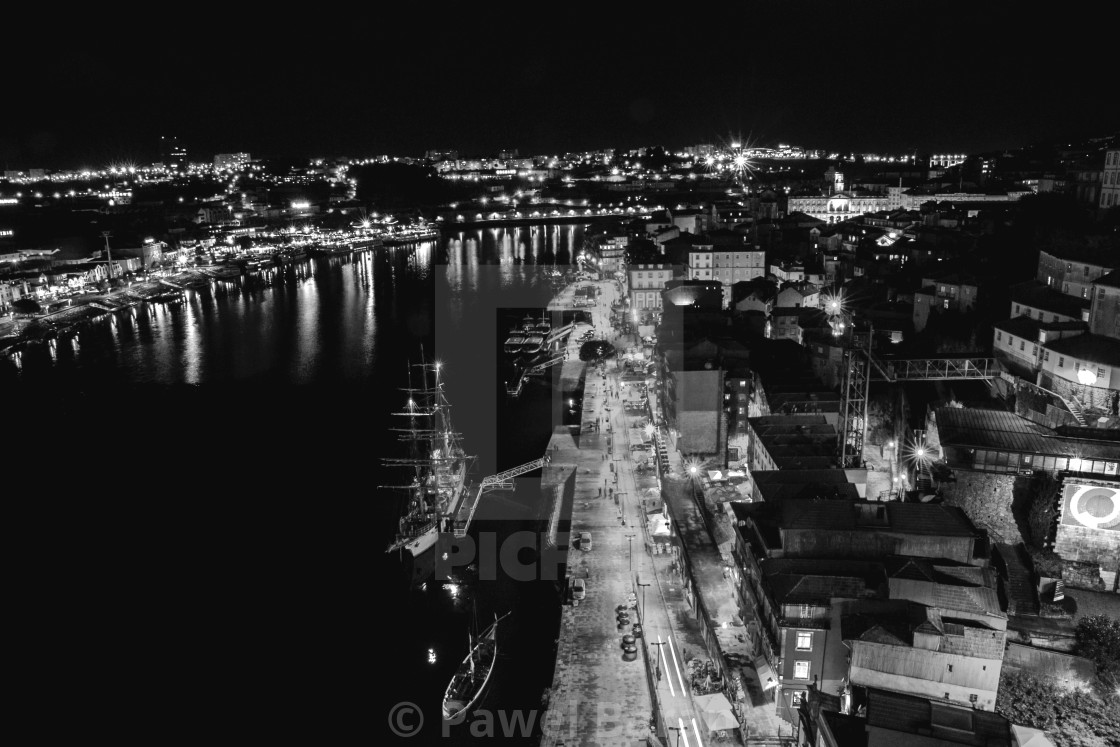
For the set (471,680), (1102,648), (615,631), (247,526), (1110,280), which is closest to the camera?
(1102,648)

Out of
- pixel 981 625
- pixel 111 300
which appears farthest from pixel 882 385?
pixel 111 300

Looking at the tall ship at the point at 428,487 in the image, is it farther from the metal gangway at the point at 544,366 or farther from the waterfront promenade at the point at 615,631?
the metal gangway at the point at 544,366

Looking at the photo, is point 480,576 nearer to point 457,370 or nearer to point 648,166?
point 457,370

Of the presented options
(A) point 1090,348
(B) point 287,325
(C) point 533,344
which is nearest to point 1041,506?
(A) point 1090,348

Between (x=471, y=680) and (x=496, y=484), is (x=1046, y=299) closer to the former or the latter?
(x=496, y=484)

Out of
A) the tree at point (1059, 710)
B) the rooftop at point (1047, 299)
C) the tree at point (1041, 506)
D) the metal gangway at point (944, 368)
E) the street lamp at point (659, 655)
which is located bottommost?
the street lamp at point (659, 655)

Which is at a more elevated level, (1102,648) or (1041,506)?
(1041,506)

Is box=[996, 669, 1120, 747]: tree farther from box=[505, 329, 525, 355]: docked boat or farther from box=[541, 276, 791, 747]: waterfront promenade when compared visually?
box=[505, 329, 525, 355]: docked boat

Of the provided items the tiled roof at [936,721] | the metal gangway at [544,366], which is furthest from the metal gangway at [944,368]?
the metal gangway at [544,366]
